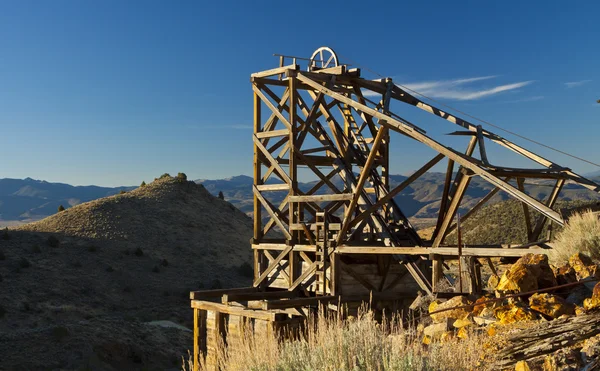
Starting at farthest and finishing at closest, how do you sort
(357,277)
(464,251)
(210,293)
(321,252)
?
1. (210,293)
2. (357,277)
3. (321,252)
4. (464,251)

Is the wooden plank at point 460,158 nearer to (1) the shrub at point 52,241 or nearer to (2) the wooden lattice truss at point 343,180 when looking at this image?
(2) the wooden lattice truss at point 343,180

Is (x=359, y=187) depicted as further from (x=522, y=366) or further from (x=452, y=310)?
(x=522, y=366)

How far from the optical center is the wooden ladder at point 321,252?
16156 mm

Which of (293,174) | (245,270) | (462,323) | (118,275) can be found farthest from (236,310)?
(245,270)

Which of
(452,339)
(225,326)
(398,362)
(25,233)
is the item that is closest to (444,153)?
(452,339)

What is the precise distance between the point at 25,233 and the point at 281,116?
121ft

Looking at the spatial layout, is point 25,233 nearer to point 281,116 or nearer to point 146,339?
point 146,339

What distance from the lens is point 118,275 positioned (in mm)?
42781

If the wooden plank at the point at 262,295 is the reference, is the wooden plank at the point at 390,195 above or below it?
above

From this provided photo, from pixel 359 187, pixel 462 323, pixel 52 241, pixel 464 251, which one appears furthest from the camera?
pixel 52 241

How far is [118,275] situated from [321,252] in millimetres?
29549

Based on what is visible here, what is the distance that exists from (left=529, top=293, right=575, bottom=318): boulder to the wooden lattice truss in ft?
13.3

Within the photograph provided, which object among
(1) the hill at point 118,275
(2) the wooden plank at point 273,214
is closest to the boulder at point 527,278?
(2) the wooden plank at point 273,214

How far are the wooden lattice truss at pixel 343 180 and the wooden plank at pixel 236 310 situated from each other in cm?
270
